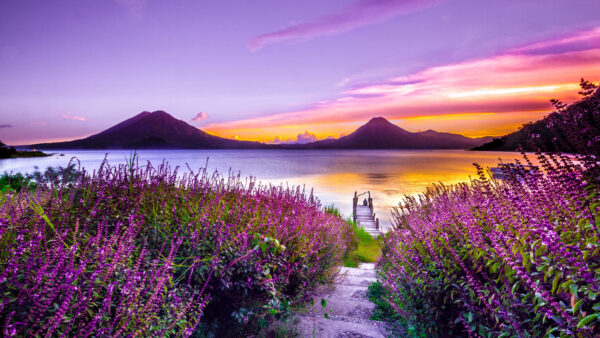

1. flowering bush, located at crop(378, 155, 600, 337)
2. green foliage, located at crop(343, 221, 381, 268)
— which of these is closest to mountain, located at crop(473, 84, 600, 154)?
flowering bush, located at crop(378, 155, 600, 337)

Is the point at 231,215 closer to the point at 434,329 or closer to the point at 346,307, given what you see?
the point at 346,307

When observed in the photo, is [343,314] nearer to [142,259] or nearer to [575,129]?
[142,259]

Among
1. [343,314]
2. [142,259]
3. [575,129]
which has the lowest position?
[343,314]

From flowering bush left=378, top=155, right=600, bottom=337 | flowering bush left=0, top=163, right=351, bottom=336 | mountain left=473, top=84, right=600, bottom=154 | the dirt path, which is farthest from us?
the dirt path

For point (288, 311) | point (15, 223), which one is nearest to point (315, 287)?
point (288, 311)

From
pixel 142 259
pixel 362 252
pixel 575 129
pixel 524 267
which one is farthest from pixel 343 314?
pixel 362 252

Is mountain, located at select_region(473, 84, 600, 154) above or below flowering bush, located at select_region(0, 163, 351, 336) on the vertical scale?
above

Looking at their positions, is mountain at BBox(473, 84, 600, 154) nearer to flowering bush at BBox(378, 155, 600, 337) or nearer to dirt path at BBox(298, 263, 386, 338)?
flowering bush at BBox(378, 155, 600, 337)

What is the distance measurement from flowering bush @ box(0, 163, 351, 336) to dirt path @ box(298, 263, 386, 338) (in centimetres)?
42

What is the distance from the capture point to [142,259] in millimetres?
2568

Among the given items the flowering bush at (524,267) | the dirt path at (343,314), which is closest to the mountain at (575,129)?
the flowering bush at (524,267)

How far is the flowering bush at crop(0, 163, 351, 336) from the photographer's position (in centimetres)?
214

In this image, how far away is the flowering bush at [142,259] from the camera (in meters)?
2.14

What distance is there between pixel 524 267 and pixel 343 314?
10.8 feet
